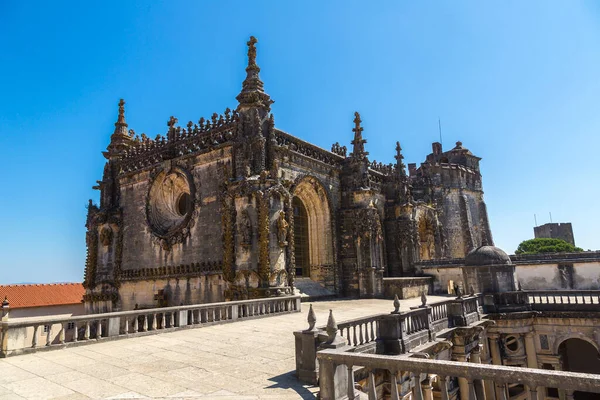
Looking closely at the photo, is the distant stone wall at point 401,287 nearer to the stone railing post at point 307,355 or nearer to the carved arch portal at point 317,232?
the carved arch portal at point 317,232

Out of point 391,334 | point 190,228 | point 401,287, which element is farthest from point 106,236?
point 391,334

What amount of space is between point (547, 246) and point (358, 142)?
4192 centimetres

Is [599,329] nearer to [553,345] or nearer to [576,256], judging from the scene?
[553,345]

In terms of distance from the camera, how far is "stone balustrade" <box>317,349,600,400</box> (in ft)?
11.8

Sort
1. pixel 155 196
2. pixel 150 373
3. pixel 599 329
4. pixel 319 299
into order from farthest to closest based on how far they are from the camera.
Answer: pixel 155 196 < pixel 319 299 < pixel 599 329 < pixel 150 373

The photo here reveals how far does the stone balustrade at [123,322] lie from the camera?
325 inches

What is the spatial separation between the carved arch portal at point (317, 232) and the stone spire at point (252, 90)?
535cm

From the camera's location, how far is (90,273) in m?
23.0

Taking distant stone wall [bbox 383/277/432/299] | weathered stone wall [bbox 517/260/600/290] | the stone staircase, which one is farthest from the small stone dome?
the stone staircase

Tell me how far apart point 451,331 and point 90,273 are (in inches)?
777

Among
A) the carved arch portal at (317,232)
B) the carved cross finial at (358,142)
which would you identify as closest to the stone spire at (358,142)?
the carved cross finial at (358,142)

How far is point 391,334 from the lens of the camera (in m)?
8.94

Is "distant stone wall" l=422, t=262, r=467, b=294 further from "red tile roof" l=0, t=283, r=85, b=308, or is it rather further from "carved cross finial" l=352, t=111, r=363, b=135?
"red tile roof" l=0, t=283, r=85, b=308

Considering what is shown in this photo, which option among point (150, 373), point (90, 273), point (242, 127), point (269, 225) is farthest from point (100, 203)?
point (150, 373)
